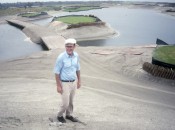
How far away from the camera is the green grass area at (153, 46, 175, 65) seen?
72.2 feet

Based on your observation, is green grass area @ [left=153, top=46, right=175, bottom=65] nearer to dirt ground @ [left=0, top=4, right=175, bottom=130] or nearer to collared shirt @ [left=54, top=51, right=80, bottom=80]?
dirt ground @ [left=0, top=4, right=175, bottom=130]

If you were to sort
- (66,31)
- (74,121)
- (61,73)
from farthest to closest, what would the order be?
(66,31), (74,121), (61,73)

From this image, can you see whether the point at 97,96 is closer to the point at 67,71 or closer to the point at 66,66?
the point at 67,71

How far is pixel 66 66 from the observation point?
922cm

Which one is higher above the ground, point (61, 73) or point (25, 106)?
point (61, 73)

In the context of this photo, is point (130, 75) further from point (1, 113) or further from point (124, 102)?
point (1, 113)

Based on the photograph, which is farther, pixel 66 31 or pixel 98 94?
pixel 66 31

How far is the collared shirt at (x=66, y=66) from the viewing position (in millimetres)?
9148

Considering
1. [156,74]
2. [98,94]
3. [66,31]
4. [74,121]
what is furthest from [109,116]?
[66,31]

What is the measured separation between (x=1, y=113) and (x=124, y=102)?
252 inches

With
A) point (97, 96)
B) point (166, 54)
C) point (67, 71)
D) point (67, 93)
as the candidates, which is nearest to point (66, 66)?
point (67, 71)

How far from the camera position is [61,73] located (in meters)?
9.30

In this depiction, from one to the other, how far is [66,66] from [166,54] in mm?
16731

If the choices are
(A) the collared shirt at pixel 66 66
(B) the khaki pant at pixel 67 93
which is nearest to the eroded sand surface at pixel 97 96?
(B) the khaki pant at pixel 67 93
